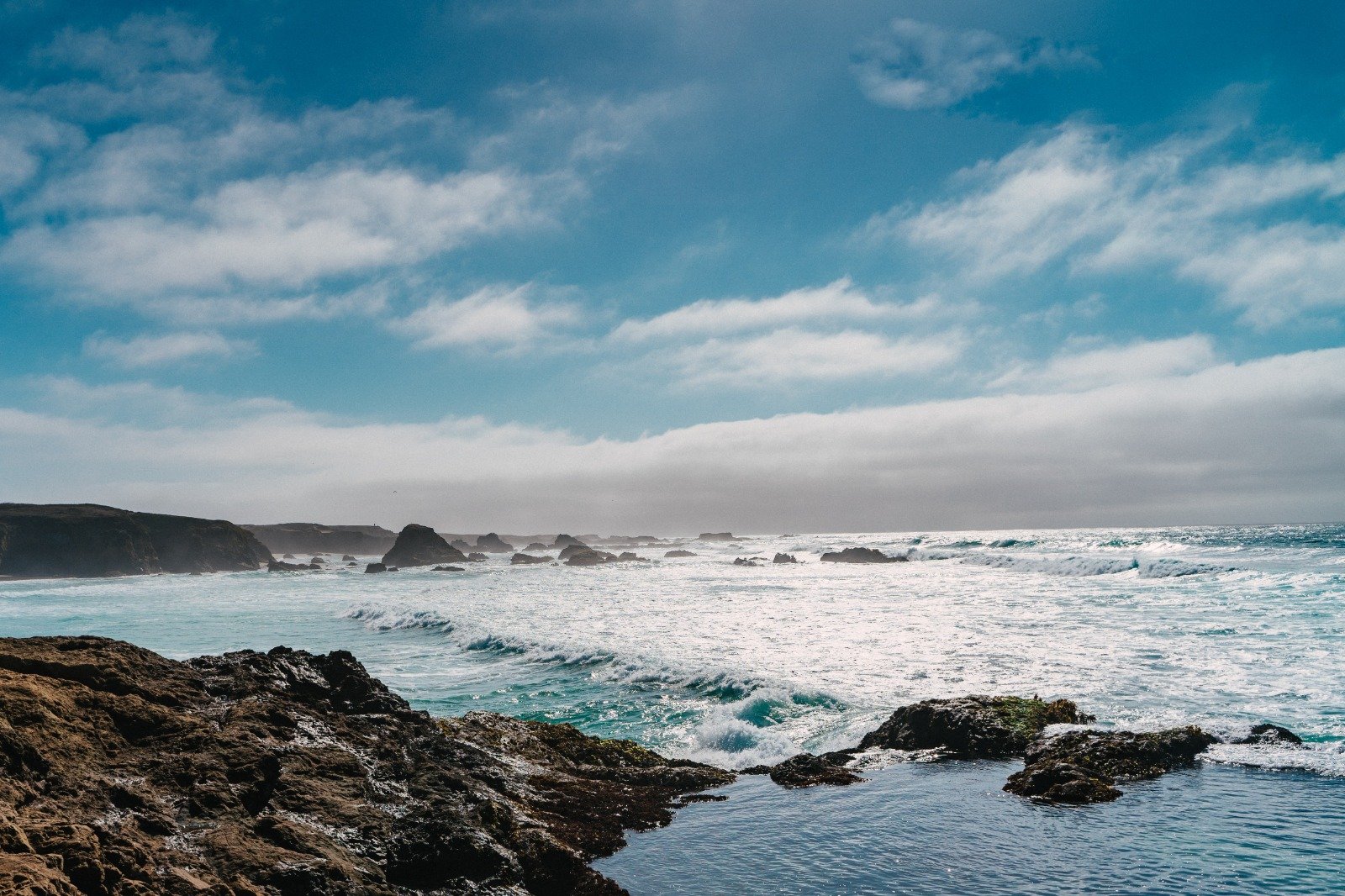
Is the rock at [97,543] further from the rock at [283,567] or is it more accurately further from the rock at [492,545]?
the rock at [492,545]

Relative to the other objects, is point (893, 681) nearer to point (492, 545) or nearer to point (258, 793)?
point (258, 793)

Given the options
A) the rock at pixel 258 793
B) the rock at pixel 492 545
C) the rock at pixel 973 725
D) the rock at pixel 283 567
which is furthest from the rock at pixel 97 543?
the rock at pixel 973 725

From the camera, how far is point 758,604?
126ft

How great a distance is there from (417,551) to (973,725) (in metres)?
93.8

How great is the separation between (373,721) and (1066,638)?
2190 centimetres

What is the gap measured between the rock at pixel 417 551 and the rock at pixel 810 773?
8976 cm

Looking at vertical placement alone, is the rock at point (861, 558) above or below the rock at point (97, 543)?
below

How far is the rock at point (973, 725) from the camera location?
12211 mm

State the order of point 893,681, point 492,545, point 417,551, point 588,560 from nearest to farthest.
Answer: point 893,681, point 588,560, point 417,551, point 492,545

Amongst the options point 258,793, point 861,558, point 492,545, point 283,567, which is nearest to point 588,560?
point 861,558

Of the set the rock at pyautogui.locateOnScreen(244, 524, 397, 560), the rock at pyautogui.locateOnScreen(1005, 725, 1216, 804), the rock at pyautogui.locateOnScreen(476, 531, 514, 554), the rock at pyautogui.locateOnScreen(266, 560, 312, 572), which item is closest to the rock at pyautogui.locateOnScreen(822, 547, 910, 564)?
the rock at pyautogui.locateOnScreen(266, 560, 312, 572)

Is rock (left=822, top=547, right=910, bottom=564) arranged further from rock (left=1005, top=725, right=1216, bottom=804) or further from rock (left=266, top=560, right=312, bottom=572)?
rock (left=1005, top=725, right=1216, bottom=804)

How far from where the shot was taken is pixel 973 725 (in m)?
12.6

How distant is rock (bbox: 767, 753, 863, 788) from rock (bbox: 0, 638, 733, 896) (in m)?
1.84
